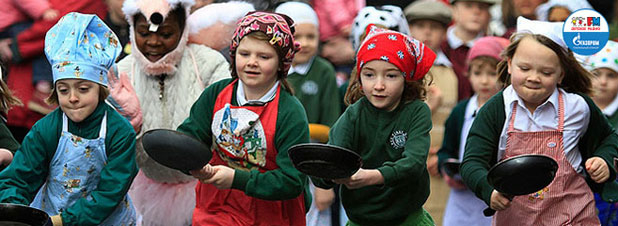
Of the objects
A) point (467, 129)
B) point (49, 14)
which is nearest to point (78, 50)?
point (49, 14)

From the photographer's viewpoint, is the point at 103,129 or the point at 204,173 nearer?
the point at 204,173

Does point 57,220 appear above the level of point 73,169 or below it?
below

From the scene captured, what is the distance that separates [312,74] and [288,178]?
2.24m

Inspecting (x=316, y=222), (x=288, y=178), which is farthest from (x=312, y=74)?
(x=288, y=178)

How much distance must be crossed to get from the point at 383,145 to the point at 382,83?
306 mm

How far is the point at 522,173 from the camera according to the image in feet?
13.9

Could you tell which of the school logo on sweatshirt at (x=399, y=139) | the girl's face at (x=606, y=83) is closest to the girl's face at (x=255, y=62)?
the school logo on sweatshirt at (x=399, y=139)

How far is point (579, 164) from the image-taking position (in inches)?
191

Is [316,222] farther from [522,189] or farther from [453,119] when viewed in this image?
[522,189]

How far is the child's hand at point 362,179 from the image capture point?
4.43 meters

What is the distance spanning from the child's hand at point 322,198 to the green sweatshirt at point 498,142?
2048 mm

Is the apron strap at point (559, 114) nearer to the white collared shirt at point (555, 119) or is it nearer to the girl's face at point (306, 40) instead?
the white collared shirt at point (555, 119)

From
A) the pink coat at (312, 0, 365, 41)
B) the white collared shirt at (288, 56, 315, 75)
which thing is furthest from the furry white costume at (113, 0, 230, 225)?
the pink coat at (312, 0, 365, 41)

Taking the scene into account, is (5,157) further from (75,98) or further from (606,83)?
(606,83)
